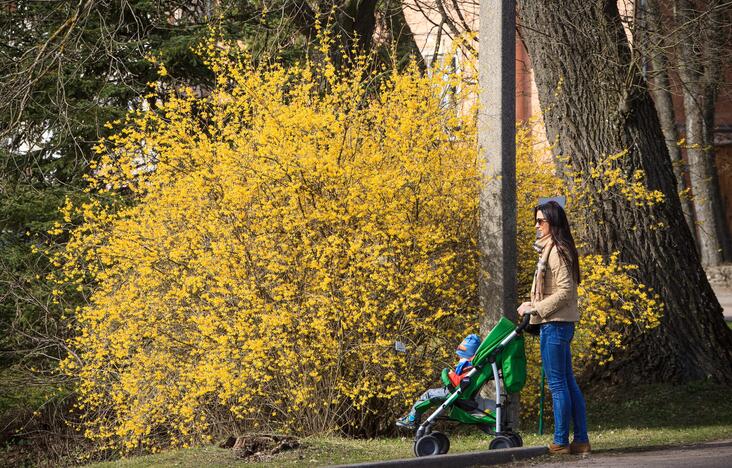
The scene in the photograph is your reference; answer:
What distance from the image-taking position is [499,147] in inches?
371

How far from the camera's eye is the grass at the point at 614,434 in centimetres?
852

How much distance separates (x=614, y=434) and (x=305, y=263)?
9.21ft

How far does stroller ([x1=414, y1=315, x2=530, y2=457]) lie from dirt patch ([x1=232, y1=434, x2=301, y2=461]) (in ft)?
3.59

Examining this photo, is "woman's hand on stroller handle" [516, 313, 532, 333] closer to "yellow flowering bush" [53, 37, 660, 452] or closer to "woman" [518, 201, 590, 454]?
"woman" [518, 201, 590, 454]

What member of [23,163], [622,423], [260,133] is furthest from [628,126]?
[23,163]

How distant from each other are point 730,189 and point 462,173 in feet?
88.8

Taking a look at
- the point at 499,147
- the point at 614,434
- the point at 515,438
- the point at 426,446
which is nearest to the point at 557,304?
the point at 515,438

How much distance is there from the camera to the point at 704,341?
11898 millimetres

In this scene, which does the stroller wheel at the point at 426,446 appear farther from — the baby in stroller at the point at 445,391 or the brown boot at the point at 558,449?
the brown boot at the point at 558,449

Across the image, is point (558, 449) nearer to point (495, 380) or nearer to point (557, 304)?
point (495, 380)

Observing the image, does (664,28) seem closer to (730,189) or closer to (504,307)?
(504,307)

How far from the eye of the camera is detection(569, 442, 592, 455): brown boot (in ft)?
26.2

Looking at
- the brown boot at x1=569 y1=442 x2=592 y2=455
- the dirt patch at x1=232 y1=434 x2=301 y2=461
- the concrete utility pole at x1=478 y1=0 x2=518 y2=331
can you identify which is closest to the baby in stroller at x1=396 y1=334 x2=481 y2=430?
the brown boot at x1=569 y1=442 x2=592 y2=455

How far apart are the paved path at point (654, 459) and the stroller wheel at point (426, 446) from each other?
1.76 ft
